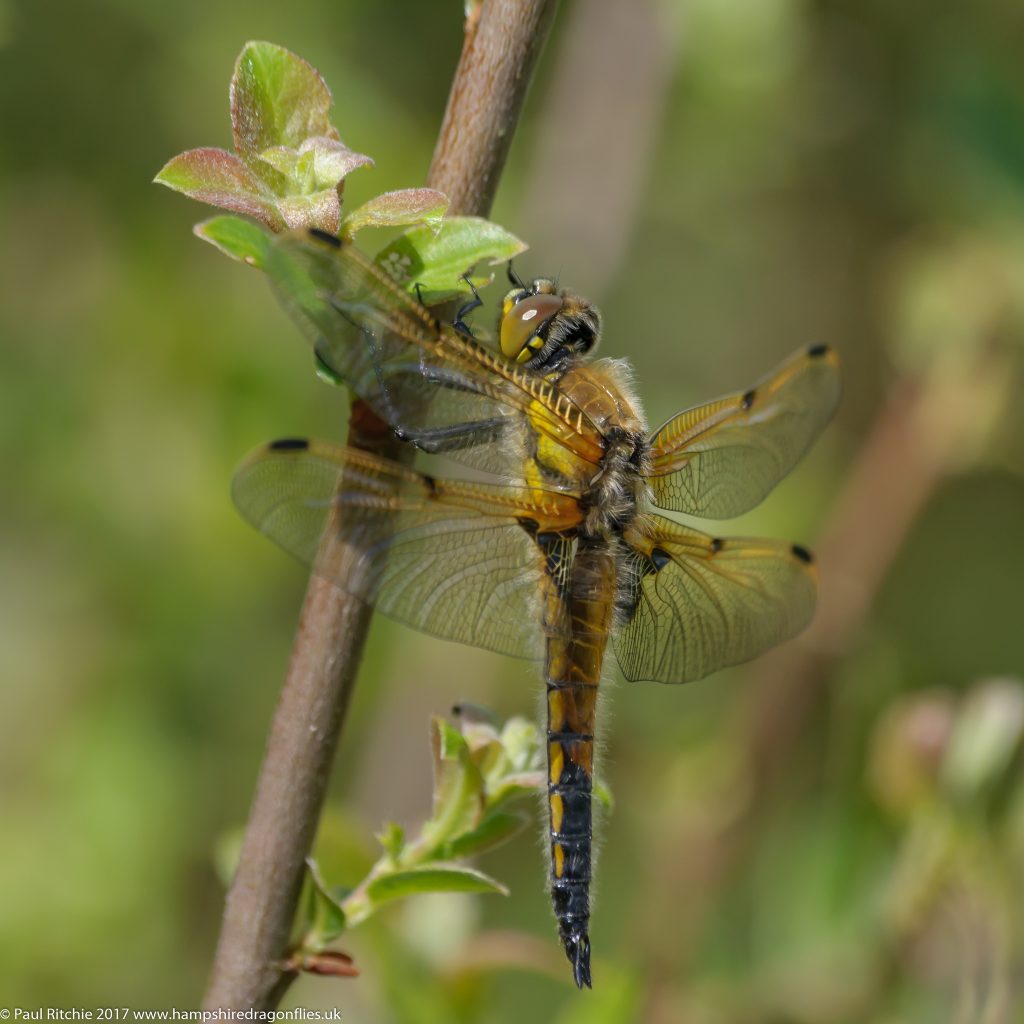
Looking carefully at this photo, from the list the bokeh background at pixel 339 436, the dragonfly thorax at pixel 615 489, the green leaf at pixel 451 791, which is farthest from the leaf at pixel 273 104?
the bokeh background at pixel 339 436

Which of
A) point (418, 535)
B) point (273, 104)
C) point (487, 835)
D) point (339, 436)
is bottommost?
point (487, 835)

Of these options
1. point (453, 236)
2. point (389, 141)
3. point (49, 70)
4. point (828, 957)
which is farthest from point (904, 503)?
point (49, 70)

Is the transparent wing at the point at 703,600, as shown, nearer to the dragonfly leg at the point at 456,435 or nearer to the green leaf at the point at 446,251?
the dragonfly leg at the point at 456,435

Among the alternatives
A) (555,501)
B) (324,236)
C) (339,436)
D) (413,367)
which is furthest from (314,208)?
(339,436)

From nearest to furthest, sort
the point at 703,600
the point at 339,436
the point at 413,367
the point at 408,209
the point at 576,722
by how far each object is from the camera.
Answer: the point at 408,209 → the point at 413,367 → the point at 576,722 → the point at 703,600 → the point at 339,436

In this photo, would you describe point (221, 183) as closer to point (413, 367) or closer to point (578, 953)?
point (413, 367)

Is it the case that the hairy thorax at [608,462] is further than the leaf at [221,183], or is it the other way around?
the hairy thorax at [608,462]

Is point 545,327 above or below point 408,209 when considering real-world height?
above
